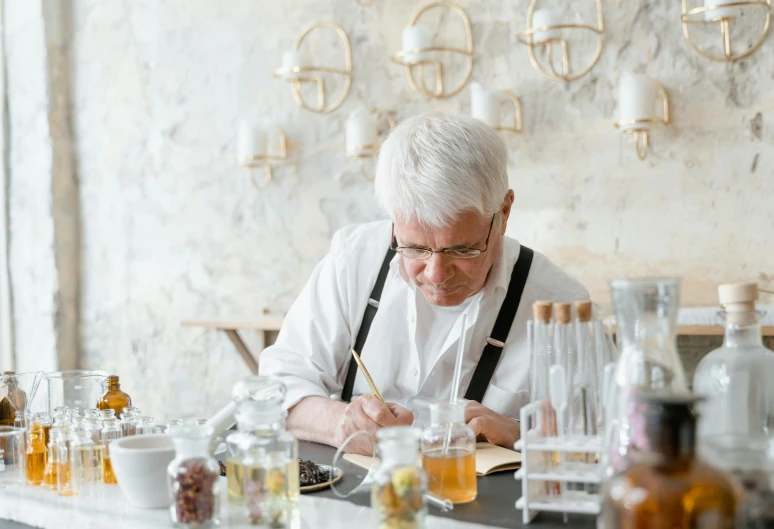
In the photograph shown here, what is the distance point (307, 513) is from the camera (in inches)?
53.1

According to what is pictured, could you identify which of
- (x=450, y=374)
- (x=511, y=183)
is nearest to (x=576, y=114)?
(x=511, y=183)

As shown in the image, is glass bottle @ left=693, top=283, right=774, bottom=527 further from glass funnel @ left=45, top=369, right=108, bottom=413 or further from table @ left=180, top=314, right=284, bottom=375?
table @ left=180, top=314, right=284, bottom=375

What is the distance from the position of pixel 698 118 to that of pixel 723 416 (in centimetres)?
241

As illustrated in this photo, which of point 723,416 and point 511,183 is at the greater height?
point 511,183

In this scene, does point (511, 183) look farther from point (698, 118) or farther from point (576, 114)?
point (698, 118)

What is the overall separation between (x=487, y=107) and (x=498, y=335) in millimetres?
1677

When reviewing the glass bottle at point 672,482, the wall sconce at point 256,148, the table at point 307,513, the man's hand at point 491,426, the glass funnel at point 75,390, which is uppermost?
the wall sconce at point 256,148

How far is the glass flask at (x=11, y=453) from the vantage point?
1.64 meters

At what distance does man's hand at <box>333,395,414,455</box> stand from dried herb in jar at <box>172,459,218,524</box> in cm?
61

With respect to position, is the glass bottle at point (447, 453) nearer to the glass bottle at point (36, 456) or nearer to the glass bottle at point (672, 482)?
the glass bottle at point (672, 482)

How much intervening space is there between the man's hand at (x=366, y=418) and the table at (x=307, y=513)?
11.9 inches

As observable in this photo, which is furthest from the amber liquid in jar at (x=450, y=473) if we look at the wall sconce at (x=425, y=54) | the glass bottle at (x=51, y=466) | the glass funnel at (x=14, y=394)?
the wall sconce at (x=425, y=54)

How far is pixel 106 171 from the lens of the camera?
5.09 m

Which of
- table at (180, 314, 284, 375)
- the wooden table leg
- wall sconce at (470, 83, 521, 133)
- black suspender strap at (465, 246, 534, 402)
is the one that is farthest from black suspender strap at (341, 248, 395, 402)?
the wooden table leg
